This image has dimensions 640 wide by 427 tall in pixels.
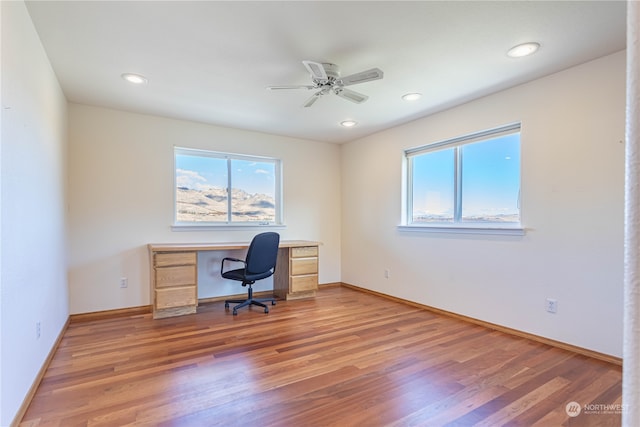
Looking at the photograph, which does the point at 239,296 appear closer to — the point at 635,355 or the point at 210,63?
the point at 210,63

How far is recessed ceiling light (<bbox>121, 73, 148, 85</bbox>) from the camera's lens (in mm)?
2889

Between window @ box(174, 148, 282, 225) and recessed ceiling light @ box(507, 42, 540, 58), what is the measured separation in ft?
10.8

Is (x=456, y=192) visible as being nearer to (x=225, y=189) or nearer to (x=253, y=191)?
(x=253, y=191)

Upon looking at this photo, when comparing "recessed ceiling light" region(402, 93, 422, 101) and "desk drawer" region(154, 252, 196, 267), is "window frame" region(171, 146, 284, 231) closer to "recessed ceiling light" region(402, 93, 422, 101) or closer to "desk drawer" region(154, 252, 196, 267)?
"desk drawer" region(154, 252, 196, 267)

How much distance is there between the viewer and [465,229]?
3598 mm

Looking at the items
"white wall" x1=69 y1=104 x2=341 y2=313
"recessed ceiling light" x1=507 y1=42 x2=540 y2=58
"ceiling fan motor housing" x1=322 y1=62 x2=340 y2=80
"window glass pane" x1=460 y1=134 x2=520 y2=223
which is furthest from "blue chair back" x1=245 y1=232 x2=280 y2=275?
"recessed ceiling light" x1=507 y1=42 x2=540 y2=58

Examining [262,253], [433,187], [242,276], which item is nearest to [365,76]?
[433,187]

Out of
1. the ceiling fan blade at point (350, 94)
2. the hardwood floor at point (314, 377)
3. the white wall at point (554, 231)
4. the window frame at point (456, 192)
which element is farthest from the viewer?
the window frame at point (456, 192)

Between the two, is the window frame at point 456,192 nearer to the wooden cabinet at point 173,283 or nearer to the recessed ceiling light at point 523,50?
the recessed ceiling light at point 523,50

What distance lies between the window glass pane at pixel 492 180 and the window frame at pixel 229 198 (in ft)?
8.48

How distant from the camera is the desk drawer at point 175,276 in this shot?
3.61 meters

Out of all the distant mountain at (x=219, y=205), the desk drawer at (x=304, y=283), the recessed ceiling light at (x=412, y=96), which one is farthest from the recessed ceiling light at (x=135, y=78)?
the desk drawer at (x=304, y=283)

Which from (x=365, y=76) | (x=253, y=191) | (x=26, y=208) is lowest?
(x=26, y=208)

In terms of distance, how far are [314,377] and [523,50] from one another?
2.83 meters
